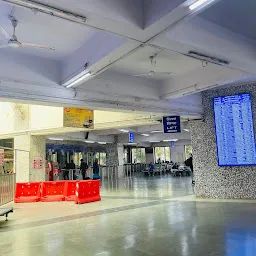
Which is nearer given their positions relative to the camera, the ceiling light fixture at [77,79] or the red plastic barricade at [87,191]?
the ceiling light fixture at [77,79]

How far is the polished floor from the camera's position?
4.41 meters

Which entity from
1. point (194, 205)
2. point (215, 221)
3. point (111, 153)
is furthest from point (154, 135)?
point (215, 221)

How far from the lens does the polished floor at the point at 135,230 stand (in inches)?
173

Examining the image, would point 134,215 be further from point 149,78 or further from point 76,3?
point 76,3

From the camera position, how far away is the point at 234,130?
9.29 m

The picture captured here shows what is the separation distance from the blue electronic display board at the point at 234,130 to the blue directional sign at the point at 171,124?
55.3 inches

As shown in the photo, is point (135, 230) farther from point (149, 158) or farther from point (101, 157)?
point (149, 158)

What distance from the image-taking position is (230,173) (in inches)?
373

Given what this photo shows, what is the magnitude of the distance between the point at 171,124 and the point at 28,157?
6707 mm

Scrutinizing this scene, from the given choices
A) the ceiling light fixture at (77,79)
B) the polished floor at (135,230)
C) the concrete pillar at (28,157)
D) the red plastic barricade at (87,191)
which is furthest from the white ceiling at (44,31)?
the concrete pillar at (28,157)

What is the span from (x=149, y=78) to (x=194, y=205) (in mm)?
4065

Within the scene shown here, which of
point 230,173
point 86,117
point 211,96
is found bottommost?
point 230,173

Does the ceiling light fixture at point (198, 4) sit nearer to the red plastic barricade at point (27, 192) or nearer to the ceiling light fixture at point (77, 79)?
the ceiling light fixture at point (77, 79)

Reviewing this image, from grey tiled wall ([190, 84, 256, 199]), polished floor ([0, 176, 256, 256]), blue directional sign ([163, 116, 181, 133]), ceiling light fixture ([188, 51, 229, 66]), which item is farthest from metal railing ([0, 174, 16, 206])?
ceiling light fixture ([188, 51, 229, 66])
